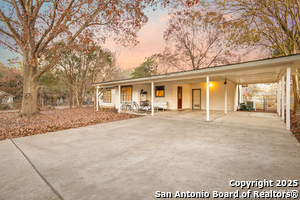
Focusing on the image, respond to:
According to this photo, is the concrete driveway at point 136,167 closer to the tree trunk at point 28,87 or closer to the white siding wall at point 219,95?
the tree trunk at point 28,87

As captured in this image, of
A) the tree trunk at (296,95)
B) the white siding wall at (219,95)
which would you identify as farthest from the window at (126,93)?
the tree trunk at (296,95)

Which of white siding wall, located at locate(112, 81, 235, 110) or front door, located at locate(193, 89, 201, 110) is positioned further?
front door, located at locate(193, 89, 201, 110)

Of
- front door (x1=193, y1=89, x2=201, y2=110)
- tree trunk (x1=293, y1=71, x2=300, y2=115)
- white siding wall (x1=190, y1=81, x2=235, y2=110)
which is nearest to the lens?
tree trunk (x1=293, y1=71, x2=300, y2=115)

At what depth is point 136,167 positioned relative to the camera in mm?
2340

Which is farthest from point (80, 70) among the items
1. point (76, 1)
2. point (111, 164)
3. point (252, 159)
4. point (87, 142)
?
point (252, 159)

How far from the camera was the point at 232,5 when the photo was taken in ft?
21.6

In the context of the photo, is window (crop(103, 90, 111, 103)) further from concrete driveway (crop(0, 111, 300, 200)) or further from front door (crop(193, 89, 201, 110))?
concrete driveway (crop(0, 111, 300, 200))

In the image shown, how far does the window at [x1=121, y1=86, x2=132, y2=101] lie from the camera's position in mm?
13367

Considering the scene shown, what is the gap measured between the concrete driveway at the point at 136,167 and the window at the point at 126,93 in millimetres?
9826

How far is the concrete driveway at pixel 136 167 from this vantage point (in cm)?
177

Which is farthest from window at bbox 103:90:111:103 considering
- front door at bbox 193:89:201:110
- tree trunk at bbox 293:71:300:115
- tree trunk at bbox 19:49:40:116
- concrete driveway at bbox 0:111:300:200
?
tree trunk at bbox 293:71:300:115

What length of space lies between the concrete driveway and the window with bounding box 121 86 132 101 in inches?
387

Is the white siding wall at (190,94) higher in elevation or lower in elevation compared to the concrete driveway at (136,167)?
higher

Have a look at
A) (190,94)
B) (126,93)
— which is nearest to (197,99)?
(190,94)
